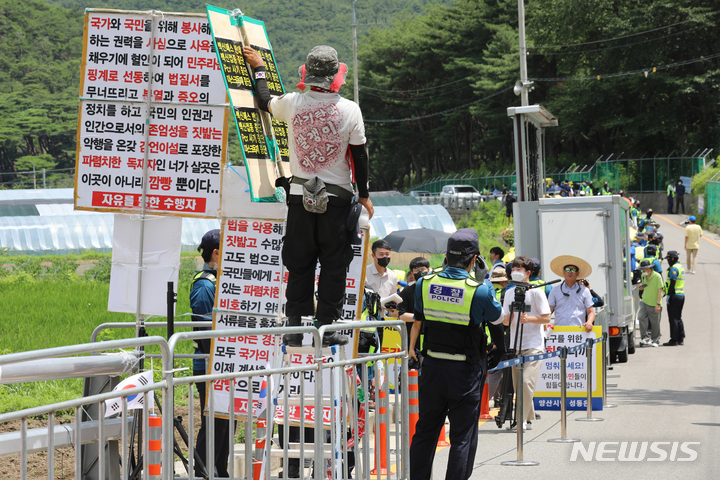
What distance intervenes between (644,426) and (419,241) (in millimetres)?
17272

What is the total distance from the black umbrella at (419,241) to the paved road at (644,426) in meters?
11.1

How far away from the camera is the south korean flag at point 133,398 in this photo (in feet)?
11.7

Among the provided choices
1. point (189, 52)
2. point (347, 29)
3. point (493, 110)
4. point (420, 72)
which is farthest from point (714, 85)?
point (347, 29)

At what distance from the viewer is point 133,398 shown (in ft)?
12.1

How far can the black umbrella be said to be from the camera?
26297mm

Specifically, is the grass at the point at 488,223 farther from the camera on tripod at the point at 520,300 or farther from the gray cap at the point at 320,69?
the gray cap at the point at 320,69

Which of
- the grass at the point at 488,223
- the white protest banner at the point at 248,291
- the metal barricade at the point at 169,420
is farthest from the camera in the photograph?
the grass at the point at 488,223

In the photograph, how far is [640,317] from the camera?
16734mm

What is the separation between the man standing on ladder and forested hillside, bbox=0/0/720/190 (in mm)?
47354

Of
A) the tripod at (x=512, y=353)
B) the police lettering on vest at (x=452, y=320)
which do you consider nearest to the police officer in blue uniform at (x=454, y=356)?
the police lettering on vest at (x=452, y=320)

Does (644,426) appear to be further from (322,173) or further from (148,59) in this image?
(148,59)

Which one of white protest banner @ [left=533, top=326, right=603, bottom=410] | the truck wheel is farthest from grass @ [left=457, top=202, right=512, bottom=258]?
white protest banner @ [left=533, top=326, right=603, bottom=410]

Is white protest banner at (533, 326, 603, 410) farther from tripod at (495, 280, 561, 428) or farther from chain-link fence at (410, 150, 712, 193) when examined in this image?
chain-link fence at (410, 150, 712, 193)

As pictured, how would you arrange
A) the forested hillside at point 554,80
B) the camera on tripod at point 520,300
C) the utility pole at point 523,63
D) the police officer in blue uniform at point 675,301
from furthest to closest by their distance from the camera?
the forested hillside at point 554,80
the utility pole at point 523,63
the police officer in blue uniform at point 675,301
the camera on tripod at point 520,300
